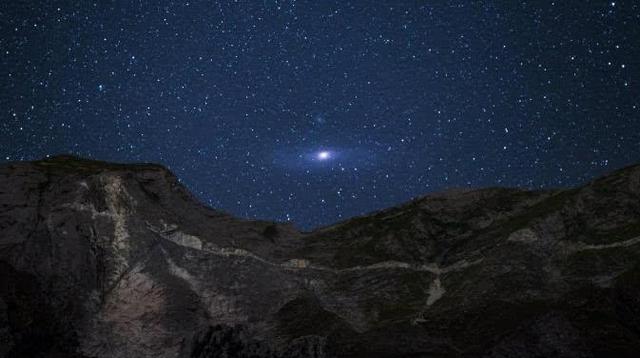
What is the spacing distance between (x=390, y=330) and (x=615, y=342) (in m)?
24.5

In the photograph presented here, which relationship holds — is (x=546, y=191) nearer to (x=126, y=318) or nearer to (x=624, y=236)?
(x=624, y=236)

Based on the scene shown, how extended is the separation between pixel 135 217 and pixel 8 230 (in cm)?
1622

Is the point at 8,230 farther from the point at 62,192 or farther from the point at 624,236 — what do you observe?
the point at 624,236

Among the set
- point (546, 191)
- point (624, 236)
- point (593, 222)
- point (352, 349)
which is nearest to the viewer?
point (352, 349)

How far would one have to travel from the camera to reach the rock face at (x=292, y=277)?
222 ft

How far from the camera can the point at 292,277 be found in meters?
88.3

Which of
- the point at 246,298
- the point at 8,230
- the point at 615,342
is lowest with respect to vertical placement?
the point at 615,342

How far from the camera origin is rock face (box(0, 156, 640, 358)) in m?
67.7

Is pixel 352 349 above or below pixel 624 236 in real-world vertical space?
below

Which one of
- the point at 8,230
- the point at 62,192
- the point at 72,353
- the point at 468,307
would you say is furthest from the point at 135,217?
the point at 468,307

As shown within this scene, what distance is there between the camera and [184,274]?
3280 inches

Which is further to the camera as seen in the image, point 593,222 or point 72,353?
point 593,222

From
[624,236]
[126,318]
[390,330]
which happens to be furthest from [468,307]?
[126,318]

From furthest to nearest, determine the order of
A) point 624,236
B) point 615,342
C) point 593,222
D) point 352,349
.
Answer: point 593,222 < point 624,236 < point 352,349 < point 615,342
